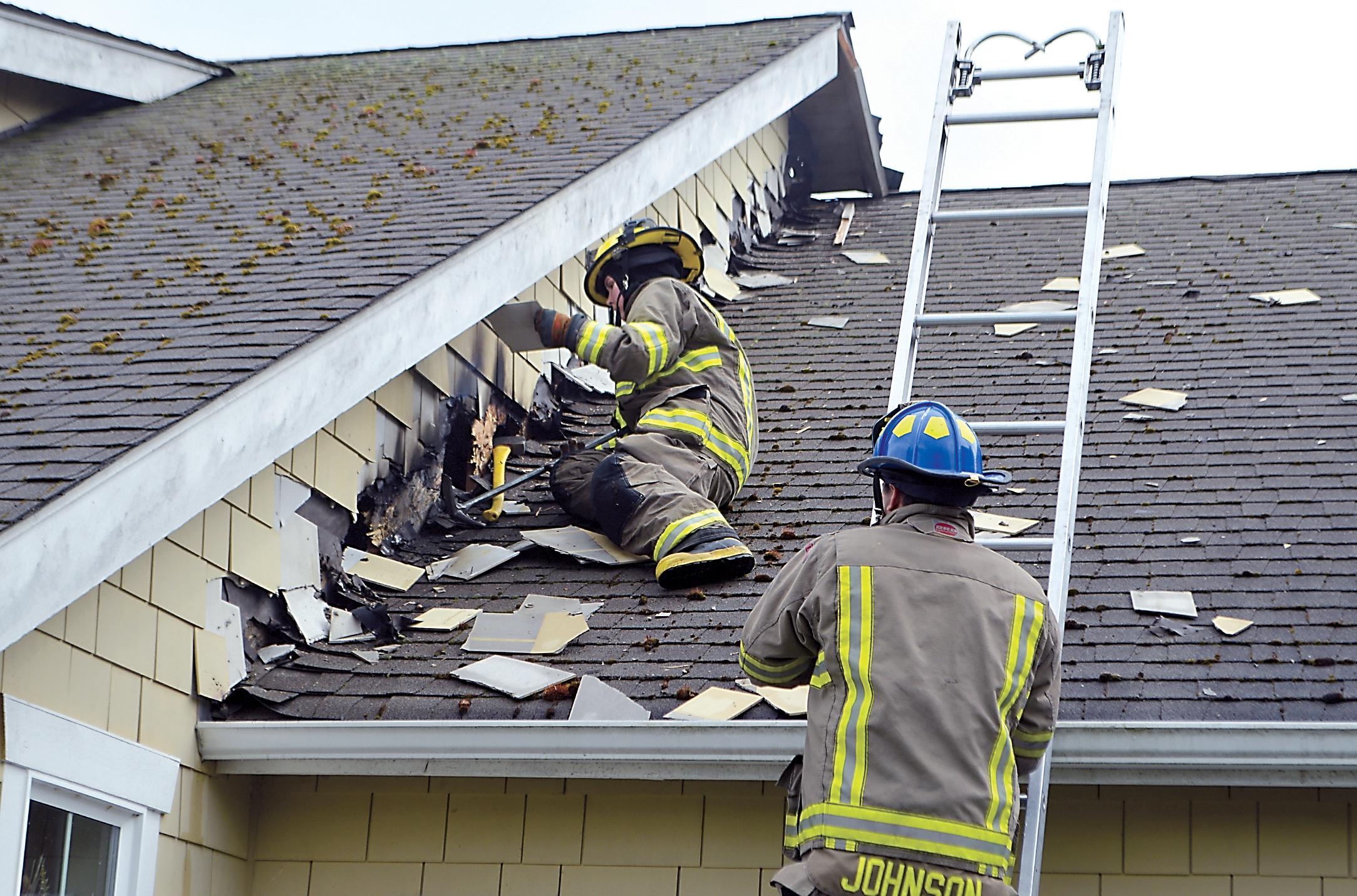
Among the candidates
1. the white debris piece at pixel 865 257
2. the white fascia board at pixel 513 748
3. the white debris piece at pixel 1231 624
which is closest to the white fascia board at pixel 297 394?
the white fascia board at pixel 513 748

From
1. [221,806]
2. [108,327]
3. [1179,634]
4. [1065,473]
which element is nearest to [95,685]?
[221,806]

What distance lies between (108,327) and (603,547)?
2.00 metres

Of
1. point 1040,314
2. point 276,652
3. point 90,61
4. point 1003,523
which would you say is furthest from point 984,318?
point 90,61

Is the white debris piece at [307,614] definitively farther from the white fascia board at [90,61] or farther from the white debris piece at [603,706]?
the white fascia board at [90,61]

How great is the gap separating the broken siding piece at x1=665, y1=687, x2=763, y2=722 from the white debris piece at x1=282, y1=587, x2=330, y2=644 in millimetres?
1533

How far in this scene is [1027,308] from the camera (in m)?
7.43

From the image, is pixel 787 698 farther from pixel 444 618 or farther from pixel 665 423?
pixel 665 423

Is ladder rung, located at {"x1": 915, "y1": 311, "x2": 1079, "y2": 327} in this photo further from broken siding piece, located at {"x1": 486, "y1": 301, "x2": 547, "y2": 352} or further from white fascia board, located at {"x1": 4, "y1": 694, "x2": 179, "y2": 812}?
white fascia board, located at {"x1": 4, "y1": 694, "x2": 179, "y2": 812}

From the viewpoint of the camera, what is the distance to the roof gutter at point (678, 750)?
3893mm

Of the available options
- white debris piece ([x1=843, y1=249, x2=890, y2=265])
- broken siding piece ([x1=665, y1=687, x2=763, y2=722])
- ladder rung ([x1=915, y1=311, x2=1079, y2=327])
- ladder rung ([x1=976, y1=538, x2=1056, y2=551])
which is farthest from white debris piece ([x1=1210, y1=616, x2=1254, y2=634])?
white debris piece ([x1=843, y1=249, x2=890, y2=265])

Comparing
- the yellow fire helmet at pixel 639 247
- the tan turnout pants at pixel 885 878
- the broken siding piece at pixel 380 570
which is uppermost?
the yellow fire helmet at pixel 639 247

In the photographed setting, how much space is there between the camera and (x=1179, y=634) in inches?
174

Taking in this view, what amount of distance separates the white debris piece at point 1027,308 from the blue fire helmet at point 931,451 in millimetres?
4202

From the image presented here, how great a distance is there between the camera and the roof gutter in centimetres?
389
